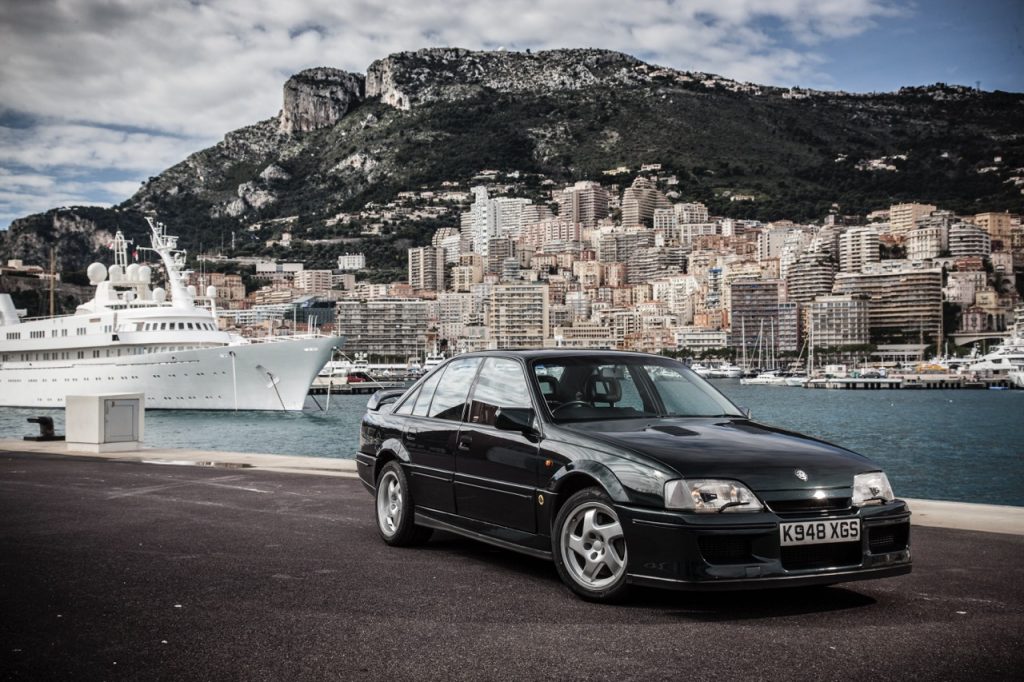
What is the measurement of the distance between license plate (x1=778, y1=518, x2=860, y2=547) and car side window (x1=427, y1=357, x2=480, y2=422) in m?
2.66

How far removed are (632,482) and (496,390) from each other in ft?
5.60

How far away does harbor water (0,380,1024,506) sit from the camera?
38312 millimetres

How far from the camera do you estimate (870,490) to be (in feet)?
18.2

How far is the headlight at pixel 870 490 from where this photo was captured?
18.0 ft

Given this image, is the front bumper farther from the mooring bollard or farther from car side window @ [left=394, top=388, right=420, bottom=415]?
the mooring bollard

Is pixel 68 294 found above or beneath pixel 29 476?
above

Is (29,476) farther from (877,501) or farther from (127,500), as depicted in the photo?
(877,501)

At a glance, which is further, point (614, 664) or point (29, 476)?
point (29, 476)

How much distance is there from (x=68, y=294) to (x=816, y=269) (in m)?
138

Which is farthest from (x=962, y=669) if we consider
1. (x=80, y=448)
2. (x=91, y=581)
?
(x=80, y=448)

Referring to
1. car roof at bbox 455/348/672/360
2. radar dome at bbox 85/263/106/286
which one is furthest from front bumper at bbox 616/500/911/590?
radar dome at bbox 85/263/106/286

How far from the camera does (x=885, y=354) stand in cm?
17725

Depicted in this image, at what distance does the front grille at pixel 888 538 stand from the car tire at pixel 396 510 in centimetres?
336

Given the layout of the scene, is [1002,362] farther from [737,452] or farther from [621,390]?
[737,452]
